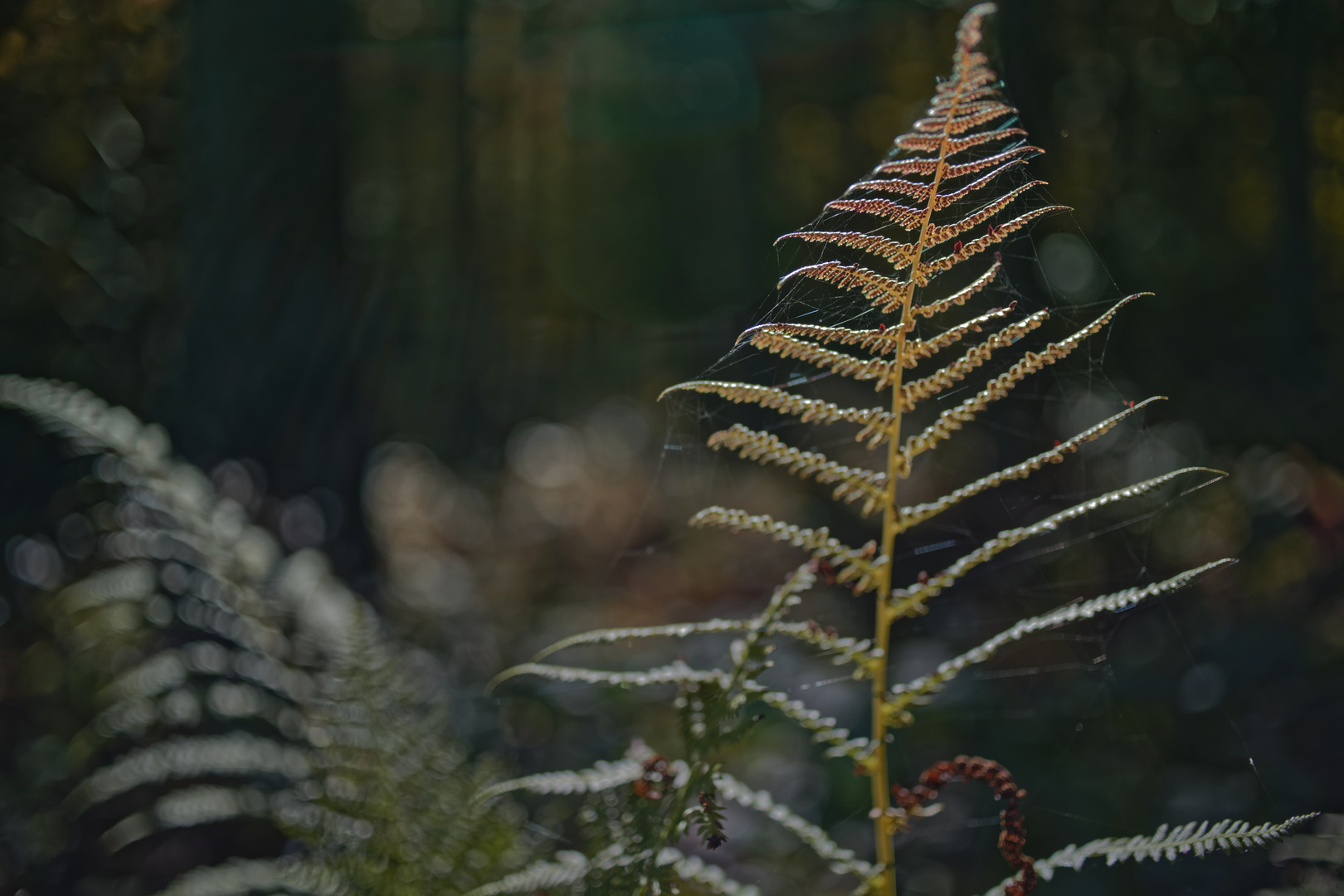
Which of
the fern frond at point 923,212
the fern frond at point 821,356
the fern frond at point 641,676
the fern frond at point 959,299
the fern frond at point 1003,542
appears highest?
the fern frond at point 923,212

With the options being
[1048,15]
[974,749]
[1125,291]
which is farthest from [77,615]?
[1048,15]

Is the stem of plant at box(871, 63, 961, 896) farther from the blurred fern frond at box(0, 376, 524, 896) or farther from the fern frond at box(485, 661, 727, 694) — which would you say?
the blurred fern frond at box(0, 376, 524, 896)

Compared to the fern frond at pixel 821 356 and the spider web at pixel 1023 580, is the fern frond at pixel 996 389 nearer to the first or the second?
the fern frond at pixel 821 356

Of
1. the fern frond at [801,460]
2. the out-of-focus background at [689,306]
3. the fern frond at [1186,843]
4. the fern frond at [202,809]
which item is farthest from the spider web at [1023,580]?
the fern frond at [202,809]

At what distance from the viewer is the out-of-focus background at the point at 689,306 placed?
2.03 m

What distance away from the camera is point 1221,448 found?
8.55 ft

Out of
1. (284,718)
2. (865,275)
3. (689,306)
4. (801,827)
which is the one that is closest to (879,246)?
(865,275)

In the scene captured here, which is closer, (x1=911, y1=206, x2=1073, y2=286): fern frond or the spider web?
(x1=911, y1=206, x2=1073, y2=286): fern frond

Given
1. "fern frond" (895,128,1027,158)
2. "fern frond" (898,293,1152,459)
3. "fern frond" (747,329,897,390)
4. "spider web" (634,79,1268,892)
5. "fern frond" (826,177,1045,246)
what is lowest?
"spider web" (634,79,1268,892)

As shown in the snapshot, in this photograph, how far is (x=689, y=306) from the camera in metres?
3.84

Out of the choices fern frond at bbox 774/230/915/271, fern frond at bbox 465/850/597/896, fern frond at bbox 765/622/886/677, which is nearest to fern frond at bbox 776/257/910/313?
fern frond at bbox 774/230/915/271

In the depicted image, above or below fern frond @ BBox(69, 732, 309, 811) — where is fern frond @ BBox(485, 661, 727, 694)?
above

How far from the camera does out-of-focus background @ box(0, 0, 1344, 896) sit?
203 centimetres

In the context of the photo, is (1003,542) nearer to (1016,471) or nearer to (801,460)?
(1016,471)
